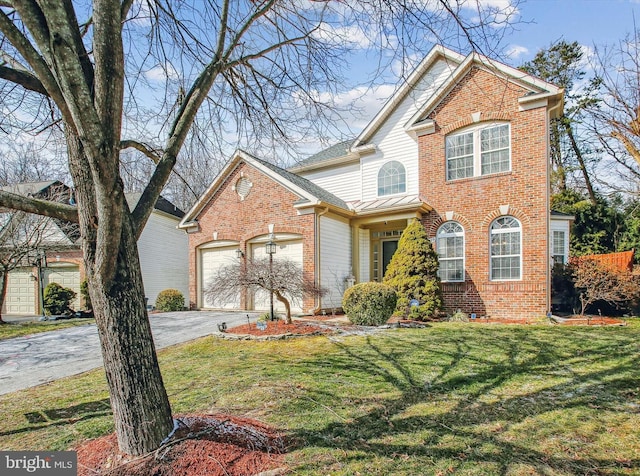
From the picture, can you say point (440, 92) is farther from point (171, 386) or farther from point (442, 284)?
point (171, 386)

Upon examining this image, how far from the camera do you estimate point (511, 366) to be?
5.42 m

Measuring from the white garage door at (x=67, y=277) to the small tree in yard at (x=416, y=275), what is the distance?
1469cm

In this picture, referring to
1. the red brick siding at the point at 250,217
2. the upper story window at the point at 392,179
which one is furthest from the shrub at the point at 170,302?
the upper story window at the point at 392,179

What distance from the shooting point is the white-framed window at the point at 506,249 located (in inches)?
429

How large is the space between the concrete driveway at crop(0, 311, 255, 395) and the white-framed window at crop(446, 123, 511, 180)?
8679 mm

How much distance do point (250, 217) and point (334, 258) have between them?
3.60m

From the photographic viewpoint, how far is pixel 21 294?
1744 cm

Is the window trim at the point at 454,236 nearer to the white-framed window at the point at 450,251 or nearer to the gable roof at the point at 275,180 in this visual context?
the white-framed window at the point at 450,251

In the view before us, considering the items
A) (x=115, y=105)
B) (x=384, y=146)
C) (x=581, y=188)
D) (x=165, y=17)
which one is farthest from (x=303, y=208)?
(x=581, y=188)

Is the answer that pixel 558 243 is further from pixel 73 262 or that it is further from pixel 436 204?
pixel 73 262

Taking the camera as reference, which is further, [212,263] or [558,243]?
[212,263]

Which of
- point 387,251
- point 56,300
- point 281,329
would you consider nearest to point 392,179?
point 387,251

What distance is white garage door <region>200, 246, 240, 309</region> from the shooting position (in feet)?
46.8

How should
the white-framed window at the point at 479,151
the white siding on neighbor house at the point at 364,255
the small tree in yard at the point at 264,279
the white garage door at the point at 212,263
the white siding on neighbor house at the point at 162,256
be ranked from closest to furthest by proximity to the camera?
the small tree in yard at the point at 264,279
the white-framed window at the point at 479,151
the white siding on neighbor house at the point at 364,255
the white garage door at the point at 212,263
the white siding on neighbor house at the point at 162,256
